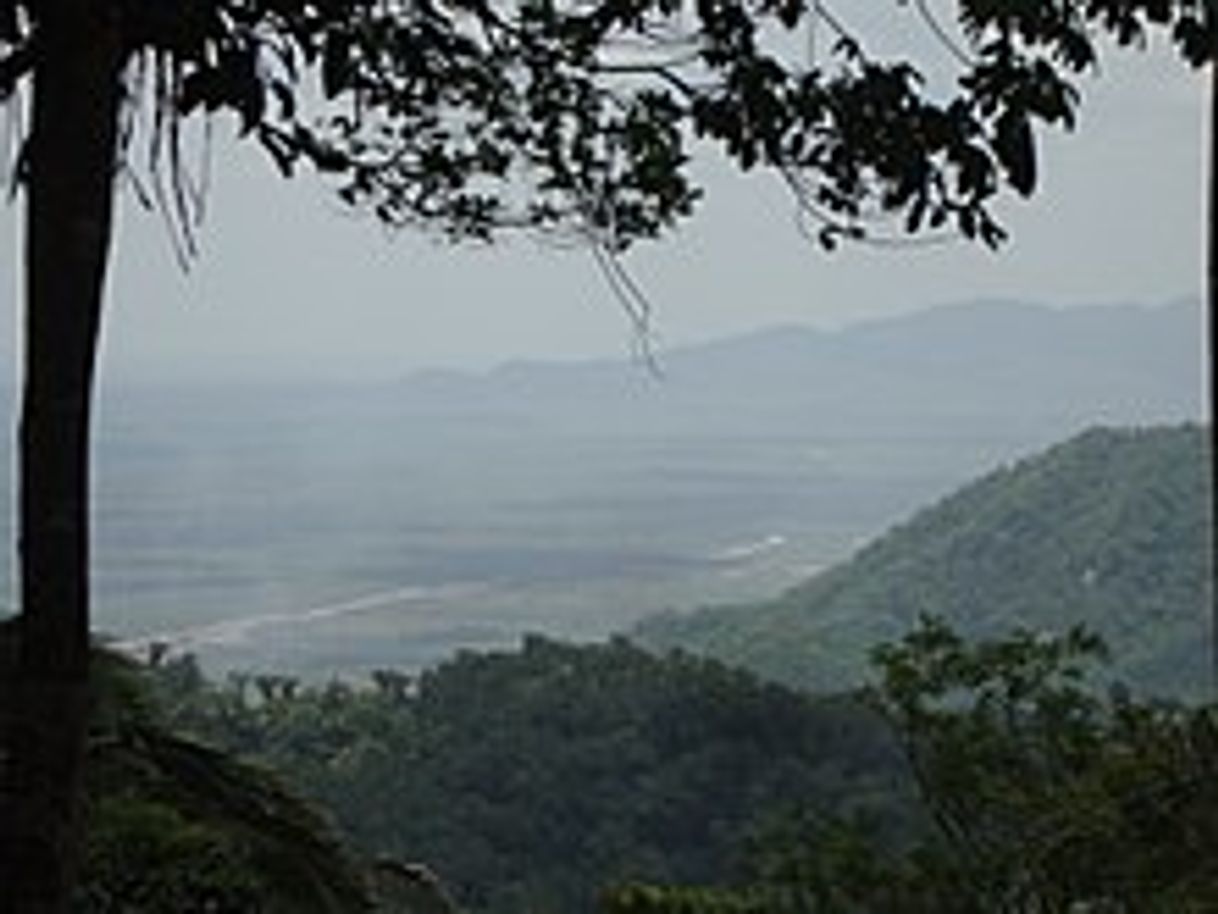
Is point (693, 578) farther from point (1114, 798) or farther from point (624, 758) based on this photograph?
point (1114, 798)

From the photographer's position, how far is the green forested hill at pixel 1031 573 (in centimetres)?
2897

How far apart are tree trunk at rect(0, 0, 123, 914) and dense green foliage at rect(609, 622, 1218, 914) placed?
324 cm

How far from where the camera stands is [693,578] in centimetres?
6019

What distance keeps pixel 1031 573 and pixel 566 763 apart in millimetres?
12921

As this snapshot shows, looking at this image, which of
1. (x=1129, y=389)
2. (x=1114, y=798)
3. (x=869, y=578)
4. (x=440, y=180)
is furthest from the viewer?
(x=1129, y=389)

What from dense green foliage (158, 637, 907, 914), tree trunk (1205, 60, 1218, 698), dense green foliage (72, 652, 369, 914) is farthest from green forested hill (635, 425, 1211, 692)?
tree trunk (1205, 60, 1218, 698)

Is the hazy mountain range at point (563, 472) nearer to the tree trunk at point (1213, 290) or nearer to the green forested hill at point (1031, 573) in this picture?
the tree trunk at point (1213, 290)

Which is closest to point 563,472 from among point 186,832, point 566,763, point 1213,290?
point 566,763

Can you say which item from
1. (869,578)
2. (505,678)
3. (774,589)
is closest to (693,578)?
(774,589)

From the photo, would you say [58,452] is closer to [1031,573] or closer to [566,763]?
[566,763]

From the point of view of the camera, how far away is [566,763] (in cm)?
2173

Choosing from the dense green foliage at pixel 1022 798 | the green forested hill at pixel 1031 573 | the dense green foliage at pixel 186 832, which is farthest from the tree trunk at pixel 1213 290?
the green forested hill at pixel 1031 573

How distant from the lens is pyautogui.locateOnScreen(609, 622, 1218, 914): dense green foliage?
5004mm

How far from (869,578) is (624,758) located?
1596cm
